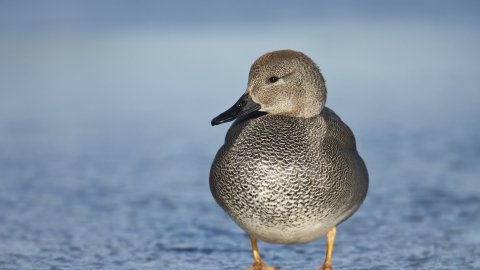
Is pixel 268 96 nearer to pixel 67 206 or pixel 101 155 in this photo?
pixel 67 206

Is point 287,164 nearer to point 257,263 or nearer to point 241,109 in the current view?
point 241,109

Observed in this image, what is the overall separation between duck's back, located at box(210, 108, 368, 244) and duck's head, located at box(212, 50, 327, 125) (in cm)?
9

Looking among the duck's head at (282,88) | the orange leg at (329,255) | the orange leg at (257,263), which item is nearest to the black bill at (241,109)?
the duck's head at (282,88)

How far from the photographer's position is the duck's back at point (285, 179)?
14.4 ft

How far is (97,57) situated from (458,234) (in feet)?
30.8

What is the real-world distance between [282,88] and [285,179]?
671mm

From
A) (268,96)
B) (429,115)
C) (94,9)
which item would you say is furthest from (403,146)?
(94,9)

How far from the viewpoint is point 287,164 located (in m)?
4.41

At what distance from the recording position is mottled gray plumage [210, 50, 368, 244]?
4.39 m

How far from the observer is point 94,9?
16.3 metres

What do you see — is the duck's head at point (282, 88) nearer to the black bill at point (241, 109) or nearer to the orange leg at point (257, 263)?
the black bill at point (241, 109)

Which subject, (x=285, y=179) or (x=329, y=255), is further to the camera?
(x=329, y=255)

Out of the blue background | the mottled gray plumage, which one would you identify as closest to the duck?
the mottled gray plumage

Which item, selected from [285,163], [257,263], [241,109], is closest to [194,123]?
[257,263]
